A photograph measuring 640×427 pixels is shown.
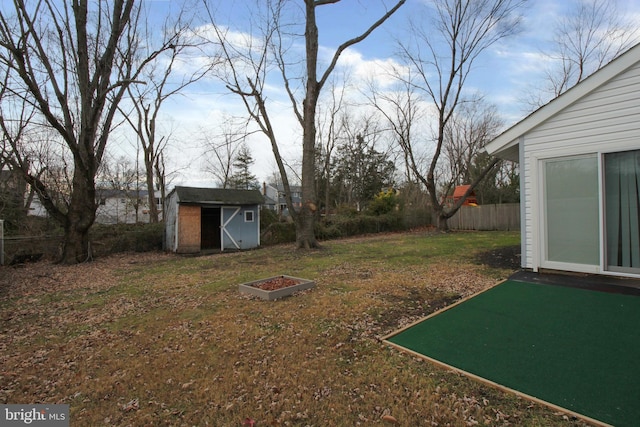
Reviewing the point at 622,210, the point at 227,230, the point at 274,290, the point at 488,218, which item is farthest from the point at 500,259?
the point at 488,218

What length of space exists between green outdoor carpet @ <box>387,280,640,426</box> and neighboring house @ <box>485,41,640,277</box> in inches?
45.6

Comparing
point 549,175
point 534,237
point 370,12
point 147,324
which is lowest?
point 147,324

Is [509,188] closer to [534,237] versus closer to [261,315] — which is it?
[534,237]

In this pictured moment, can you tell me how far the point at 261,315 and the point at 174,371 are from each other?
5.10 feet

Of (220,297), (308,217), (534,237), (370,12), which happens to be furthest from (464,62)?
(220,297)

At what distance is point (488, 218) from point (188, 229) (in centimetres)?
1770

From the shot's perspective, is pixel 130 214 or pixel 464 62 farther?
pixel 130 214

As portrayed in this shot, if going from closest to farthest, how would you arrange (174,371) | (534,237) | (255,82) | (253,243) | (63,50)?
(174,371)
(534,237)
(63,50)
(255,82)
(253,243)

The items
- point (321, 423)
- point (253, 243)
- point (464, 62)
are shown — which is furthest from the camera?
point (464, 62)

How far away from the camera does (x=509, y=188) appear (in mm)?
25422

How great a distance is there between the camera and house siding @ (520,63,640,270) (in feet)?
16.2

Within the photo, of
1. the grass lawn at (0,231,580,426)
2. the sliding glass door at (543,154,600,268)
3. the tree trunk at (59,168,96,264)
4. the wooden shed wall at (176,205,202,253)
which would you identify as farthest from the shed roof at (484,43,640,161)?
the tree trunk at (59,168,96,264)

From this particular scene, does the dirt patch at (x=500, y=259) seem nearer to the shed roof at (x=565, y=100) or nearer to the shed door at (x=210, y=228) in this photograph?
the shed roof at (x=565, y=100)

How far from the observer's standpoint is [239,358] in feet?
10.1
